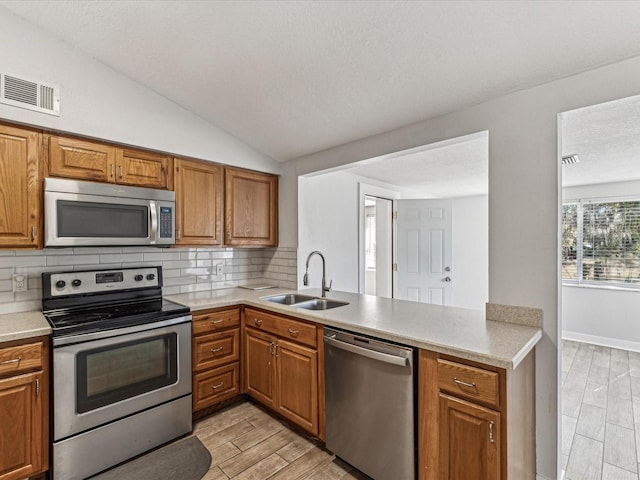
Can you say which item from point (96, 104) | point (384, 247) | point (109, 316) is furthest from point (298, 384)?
point (384, 247)

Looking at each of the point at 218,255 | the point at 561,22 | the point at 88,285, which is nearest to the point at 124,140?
the point at 88,285

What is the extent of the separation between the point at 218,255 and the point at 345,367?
6.16 feet

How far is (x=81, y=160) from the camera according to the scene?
2154mm

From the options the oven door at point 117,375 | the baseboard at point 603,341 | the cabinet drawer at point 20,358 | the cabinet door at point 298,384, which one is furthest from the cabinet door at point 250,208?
the baseboard at point 603,341

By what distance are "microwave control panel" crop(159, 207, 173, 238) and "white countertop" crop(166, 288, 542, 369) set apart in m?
0.54

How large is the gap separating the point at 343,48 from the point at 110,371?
2344 mm

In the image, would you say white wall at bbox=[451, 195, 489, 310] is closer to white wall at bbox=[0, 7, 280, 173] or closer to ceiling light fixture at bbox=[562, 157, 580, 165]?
ceiling light fixture at bbox=[562, 157, 580, 165]

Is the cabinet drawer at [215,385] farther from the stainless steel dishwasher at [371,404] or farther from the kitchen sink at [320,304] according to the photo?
the stainless steel dishwasher at [371,404]

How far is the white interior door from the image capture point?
4.32 meters

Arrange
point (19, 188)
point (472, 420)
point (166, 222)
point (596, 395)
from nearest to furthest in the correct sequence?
point (472, 420) < point (19, 188) < point (166, 222) < point (596, 395)

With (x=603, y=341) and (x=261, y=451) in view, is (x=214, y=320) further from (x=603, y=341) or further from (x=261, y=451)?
(x=603, y=341)

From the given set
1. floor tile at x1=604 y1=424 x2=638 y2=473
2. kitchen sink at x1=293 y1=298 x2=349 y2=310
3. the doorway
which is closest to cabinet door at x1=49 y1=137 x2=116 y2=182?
kitchen sink at x1=293 y1=298 x2=349 y2=310

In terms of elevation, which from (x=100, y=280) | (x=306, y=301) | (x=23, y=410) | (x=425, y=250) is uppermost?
(x=425, y=250)

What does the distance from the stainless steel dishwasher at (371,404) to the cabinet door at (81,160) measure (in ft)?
6.21
